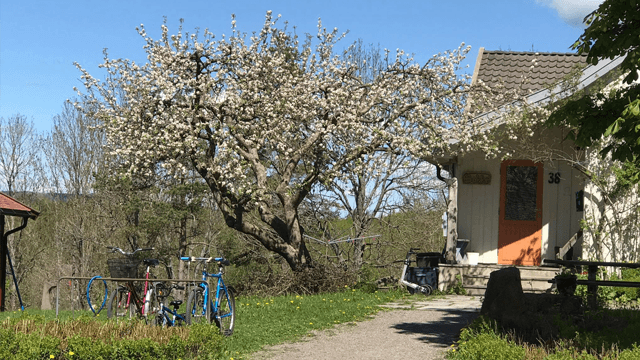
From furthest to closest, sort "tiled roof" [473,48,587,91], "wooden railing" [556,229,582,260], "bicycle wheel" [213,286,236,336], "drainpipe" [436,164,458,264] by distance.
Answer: "tiled roof" [473,48,587,91] < "drainpipe" [436,164,458,264] < "wooden railing" [556,229,582,260] < "bicycle wheel" [213,286,236,336]

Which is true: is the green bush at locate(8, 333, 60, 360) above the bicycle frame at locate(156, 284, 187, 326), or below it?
below

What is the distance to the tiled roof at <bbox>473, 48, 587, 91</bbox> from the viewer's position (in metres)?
16.5

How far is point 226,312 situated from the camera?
9109mm

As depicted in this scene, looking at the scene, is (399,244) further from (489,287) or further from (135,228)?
(489,287)

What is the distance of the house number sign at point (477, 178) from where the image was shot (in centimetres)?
1555

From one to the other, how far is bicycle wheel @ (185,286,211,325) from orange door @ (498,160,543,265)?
8.79 meters

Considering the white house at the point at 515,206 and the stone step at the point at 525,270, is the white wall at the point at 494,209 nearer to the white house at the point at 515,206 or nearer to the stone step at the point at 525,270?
the white house at the point at 515,206

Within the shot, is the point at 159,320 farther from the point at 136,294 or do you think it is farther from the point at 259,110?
the point at 259,110

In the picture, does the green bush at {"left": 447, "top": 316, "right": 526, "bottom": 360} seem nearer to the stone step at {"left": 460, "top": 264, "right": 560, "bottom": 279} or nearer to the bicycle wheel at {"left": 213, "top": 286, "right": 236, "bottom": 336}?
the bicycle wheel at {"left": 213, "top": 286, "right": 236, "bottom": 336}

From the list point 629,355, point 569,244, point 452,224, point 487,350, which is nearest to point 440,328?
point 487,350

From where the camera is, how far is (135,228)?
84.5 feet

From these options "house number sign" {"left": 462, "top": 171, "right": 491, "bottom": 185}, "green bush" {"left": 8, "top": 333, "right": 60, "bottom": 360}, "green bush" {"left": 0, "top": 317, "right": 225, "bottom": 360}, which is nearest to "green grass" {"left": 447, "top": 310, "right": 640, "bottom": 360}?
"green bush" {"left": 0, "top": 317, "right": 225, "bottom": 360}

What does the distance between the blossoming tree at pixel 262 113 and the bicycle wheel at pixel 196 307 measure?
443 cm

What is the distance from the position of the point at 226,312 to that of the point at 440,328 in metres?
3.11
